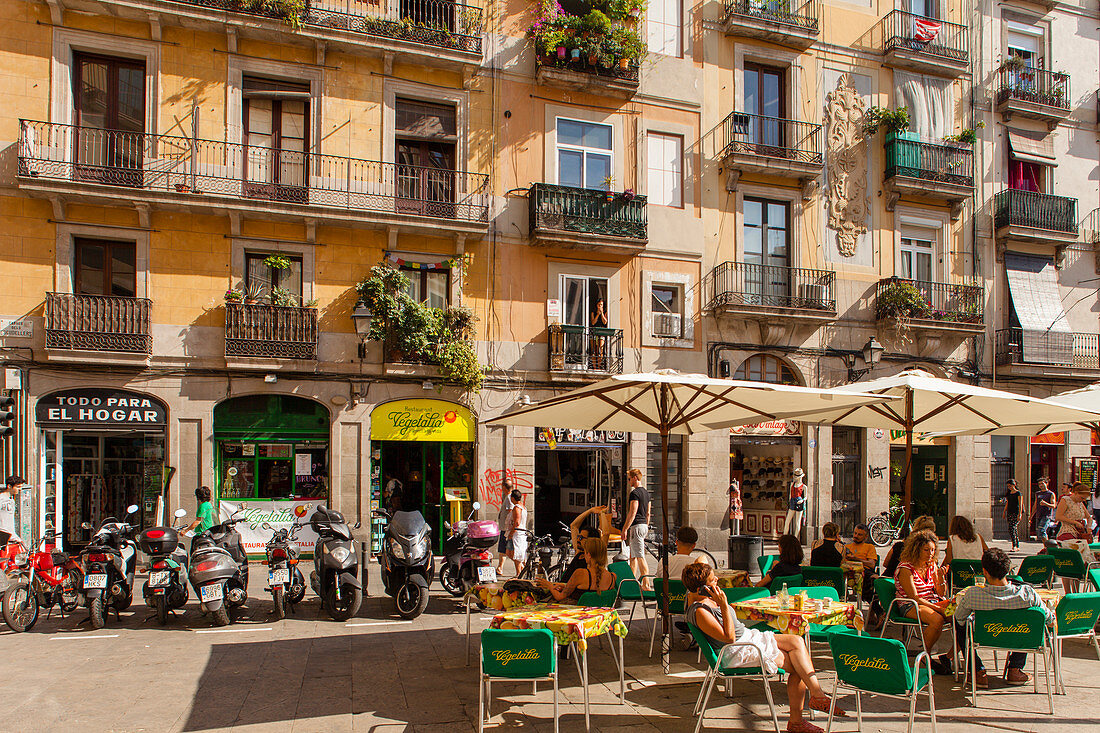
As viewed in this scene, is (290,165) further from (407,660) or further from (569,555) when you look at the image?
(407,660)

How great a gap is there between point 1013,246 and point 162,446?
71.2 feet

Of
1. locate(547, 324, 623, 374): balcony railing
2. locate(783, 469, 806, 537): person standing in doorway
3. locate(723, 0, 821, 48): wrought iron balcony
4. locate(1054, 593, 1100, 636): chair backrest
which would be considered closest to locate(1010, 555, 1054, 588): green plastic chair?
locate(1054, 593, 1100, 636): chair backrest

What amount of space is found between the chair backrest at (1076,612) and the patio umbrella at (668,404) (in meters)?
2.26

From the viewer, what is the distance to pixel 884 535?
60.3 feet

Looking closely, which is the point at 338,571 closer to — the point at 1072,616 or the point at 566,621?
the point at 566,621

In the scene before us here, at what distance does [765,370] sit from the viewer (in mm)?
18406

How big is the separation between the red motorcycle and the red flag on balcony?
2196cm

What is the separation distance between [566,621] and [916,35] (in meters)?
20.2

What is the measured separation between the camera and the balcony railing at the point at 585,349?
16.6 m

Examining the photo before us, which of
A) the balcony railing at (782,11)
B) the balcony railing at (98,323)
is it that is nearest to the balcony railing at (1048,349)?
the balcony railing at (782,11)

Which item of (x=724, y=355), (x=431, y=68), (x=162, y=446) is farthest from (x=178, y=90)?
(x=724, y=355)

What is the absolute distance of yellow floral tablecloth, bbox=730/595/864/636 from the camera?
19.3ft

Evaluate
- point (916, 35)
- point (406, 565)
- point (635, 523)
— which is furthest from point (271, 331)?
point (916, 35)

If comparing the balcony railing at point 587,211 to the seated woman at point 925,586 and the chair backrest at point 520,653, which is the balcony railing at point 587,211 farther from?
the chair backrest at point 520,653
